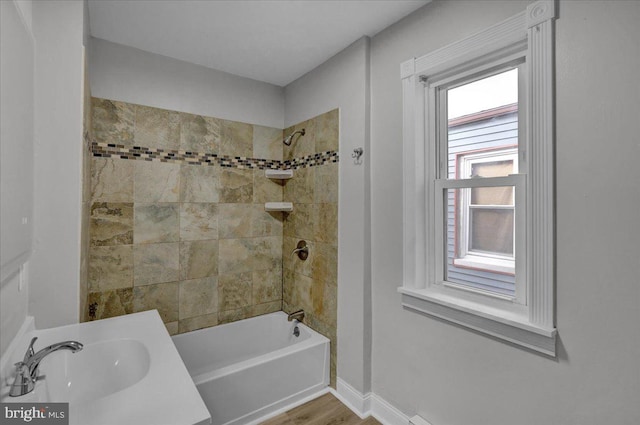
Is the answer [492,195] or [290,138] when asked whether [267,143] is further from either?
[492,195]

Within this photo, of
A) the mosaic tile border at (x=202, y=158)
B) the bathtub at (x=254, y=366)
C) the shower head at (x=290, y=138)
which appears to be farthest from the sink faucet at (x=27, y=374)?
the shower head at (x=290, y=138)

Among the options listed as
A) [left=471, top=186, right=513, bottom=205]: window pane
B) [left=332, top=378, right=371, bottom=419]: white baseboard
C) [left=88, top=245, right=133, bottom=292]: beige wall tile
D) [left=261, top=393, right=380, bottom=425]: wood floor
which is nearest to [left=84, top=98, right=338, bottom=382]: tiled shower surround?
[left=88, top=245, right=133, bottom=292]: beige wall tile

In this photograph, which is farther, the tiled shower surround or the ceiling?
the tiled shower surround

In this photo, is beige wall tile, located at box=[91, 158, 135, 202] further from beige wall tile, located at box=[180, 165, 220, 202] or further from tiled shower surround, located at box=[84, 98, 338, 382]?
beige wall tile, located at box=[180, 165, 220, 202]

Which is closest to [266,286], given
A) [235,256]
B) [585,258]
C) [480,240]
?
[235,256]

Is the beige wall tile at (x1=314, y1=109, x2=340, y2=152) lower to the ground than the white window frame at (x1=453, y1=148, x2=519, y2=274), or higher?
higher

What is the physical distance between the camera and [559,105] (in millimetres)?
1247

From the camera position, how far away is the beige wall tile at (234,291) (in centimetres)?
265

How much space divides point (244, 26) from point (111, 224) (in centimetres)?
162

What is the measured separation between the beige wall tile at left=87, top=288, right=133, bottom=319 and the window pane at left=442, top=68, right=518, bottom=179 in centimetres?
232

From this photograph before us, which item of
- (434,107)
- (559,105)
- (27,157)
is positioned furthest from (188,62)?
(559,105)

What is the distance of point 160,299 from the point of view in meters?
2.37

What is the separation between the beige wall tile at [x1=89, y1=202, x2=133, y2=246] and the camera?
83.8 inches

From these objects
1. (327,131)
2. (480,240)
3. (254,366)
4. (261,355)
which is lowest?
(261,355)
